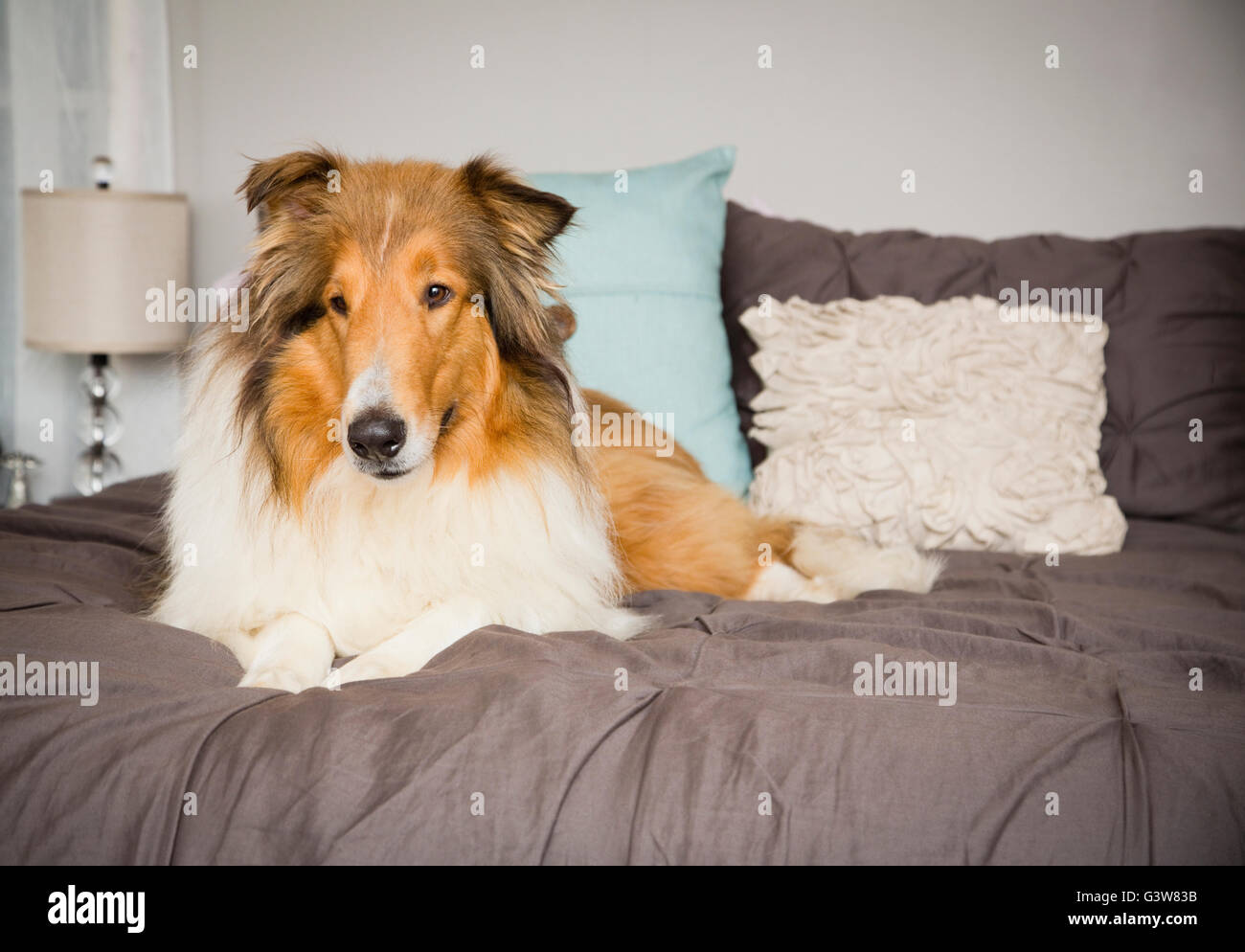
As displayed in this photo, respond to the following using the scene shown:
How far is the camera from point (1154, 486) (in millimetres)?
2746

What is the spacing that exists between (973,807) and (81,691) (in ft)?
3.98

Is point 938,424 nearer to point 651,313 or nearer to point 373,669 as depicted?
point 651,313

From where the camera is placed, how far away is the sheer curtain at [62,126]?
377 cm

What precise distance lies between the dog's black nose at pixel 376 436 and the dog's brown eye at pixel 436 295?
0.93ft

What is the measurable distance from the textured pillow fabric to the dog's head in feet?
3.95

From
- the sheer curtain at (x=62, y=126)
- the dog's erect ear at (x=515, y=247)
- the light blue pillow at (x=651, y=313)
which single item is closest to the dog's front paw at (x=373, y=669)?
the dog's erect ear at (x=515, y=247)

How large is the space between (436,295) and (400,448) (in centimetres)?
33

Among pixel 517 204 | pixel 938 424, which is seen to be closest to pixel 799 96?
pixel 938 424

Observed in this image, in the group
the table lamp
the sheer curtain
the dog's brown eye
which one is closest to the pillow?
the dog's brown eye

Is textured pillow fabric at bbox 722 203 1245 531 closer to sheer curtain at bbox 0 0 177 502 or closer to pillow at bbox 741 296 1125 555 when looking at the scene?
pillow at bbox 741 296 1125 555

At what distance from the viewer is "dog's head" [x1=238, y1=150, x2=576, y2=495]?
68.6 inches
